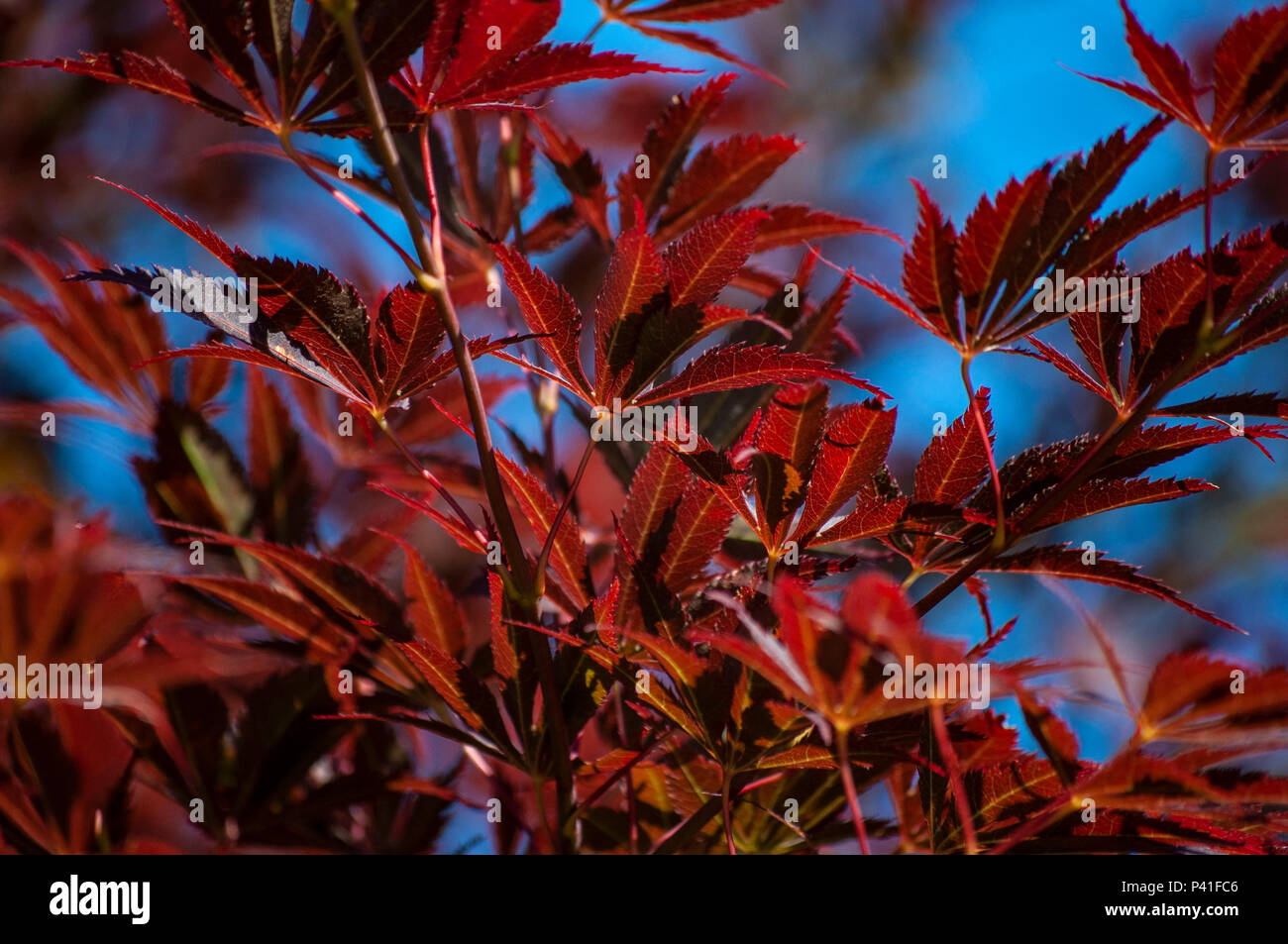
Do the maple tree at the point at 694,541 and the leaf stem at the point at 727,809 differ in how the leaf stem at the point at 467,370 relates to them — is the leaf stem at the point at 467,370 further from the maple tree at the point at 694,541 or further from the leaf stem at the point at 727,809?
the leaf stem at the point at 727,809

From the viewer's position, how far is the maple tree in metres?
0.54

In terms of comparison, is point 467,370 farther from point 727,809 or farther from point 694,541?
point 727,809

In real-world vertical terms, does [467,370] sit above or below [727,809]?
above

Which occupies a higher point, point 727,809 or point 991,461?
point 991,461

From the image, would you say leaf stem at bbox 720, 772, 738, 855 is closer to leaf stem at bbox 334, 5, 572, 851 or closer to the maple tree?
the maple tree

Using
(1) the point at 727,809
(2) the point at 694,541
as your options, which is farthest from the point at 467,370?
(1) the point at 727,809

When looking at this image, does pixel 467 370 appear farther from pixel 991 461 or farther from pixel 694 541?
pixel 991 461

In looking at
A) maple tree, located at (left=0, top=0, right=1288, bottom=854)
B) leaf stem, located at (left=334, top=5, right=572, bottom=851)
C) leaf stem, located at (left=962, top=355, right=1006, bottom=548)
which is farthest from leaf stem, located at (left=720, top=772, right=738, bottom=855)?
leaf stem, located at (left=962, top=355, right=1006, bottom=548)

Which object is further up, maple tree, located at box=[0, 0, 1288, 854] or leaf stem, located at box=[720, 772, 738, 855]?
maple tree, located at box=[0, 0, 1288, 854]

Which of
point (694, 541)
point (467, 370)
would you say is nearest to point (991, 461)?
point (694, 541)

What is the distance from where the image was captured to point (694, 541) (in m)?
0.66

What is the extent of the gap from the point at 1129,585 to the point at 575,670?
371 millimetres
